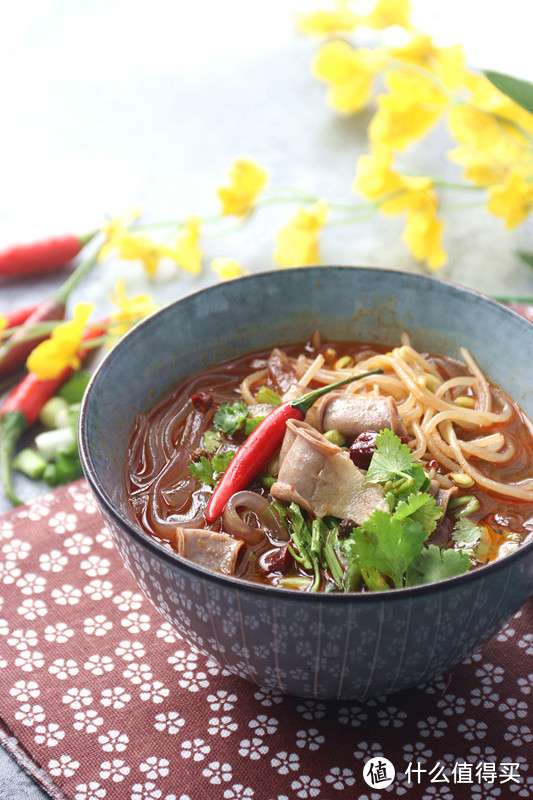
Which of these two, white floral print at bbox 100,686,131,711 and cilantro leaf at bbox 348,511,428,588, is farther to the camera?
white floral print at bbox 100,686,131,711

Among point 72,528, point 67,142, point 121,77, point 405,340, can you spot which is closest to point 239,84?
point 121,77

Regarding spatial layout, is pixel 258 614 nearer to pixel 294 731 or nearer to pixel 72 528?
pixel 294 731

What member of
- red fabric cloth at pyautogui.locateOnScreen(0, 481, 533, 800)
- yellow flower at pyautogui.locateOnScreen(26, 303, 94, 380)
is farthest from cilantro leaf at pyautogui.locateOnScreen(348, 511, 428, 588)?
yellow flower at pyautogui.locateOnScreen(26, 303, 94, 380)

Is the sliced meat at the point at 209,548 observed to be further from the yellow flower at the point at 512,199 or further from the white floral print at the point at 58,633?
the yellow flower at the point at 512,199

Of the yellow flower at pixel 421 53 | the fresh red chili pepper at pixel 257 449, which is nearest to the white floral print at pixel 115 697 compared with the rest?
the fresh red chili pepper at pixel 257 449

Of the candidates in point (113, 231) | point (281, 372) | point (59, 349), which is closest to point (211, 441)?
point (281, 372)

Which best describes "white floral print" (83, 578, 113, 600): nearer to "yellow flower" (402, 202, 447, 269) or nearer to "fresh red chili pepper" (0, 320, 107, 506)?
"fresh red chili pepper" (0, 320, 107, 506)

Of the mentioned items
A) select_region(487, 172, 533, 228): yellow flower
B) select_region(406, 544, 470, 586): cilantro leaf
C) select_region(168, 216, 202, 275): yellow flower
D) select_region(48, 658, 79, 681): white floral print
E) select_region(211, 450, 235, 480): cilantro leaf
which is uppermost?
select_region(487, 172, 533, 228): yellow flower
